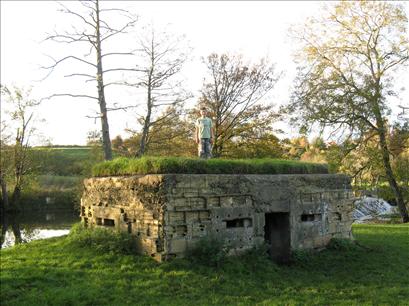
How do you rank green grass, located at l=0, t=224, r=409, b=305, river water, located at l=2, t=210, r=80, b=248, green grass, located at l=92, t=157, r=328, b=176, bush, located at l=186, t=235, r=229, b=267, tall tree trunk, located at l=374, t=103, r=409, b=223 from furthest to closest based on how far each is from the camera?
tall tree trunk, located at l=374, t=103, r=409, b=223 < river water, located at l=2, t=210, r=80, b=248 < green grass, located at l=92, t=157, r=328, b=176 < bush, located at l=186, t=235, r=229, b=267 < green grass, located at l=0, t=224, r=409, b=305

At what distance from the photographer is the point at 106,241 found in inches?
407

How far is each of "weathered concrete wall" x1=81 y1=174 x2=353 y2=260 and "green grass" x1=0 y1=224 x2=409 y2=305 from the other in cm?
54

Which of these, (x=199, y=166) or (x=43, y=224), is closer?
(x=199, y=166)

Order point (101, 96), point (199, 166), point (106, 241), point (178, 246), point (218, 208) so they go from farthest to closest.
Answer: point (101, 96)
point (106, 241)
point (199, 166)
point (218, 208)
point (178, 246)

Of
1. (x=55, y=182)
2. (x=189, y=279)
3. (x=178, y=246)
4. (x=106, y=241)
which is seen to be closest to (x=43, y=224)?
(x=55, y=182)

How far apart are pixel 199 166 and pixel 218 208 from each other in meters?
1.06

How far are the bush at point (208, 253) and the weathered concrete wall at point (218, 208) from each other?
164 mm

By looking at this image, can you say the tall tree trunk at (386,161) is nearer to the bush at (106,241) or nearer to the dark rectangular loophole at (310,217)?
the dark rectangular loophole at (310,217)

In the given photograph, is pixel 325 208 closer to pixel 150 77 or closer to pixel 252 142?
pixel 150 77

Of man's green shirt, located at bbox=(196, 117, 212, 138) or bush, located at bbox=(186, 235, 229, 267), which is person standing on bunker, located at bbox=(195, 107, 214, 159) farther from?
bush, located at bbox=(186, 235, 229, 267)

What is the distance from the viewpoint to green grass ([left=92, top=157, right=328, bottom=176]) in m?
9.90

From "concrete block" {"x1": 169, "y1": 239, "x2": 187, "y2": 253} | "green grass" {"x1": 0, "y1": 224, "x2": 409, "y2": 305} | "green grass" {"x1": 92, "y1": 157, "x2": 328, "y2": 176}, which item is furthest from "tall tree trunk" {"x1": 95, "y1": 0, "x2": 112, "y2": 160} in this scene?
"concrete block" {"x1": 169, "y1": 239, "x2": 187, "y2": 253}

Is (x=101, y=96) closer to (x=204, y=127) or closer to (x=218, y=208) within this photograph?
(x=204, y=127)

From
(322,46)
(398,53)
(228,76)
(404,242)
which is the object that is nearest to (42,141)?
(228,76)
